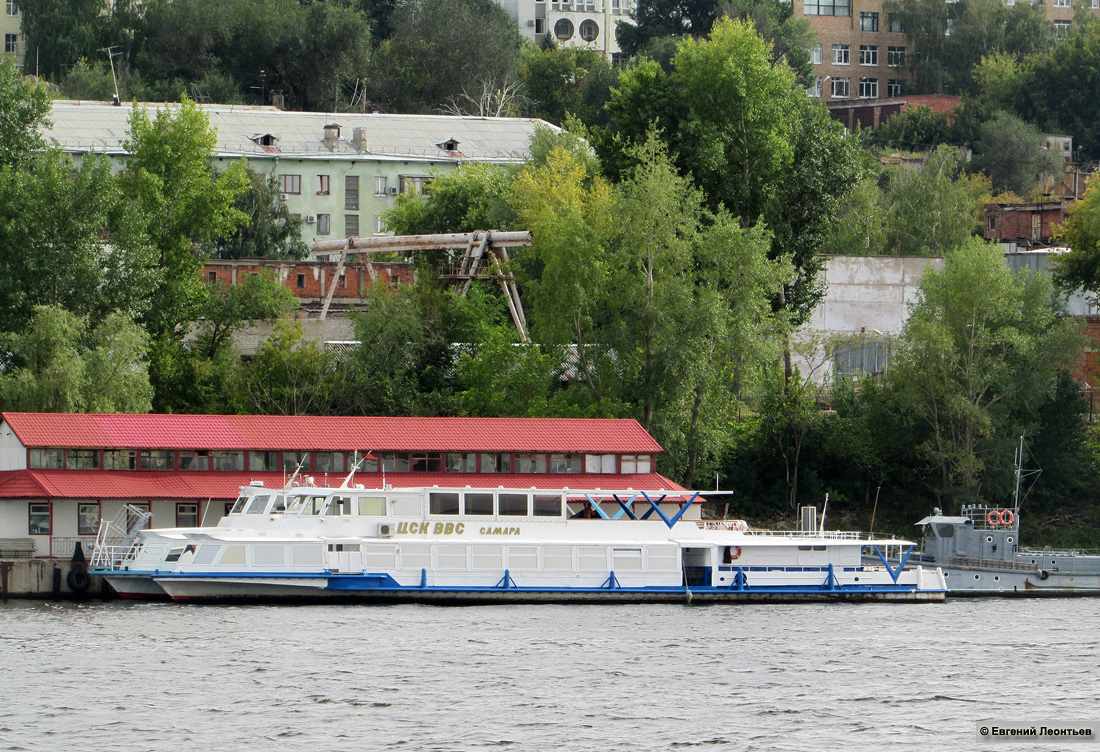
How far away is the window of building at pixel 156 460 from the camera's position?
210 feet

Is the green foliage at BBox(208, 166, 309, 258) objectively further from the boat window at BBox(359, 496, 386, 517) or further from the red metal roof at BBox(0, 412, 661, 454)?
the boat window at BBox(359, 496, 386, 517)

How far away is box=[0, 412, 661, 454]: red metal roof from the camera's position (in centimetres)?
6347

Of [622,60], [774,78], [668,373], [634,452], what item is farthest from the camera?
[622,60]

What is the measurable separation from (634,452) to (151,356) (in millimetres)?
24314

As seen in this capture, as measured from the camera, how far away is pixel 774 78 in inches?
3420

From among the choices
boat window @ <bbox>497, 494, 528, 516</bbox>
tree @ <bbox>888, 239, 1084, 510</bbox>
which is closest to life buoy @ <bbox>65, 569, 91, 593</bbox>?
boat window @ <bbox>497, 494, 528, 516</bbox>

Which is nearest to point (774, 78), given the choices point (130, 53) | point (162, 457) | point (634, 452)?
point (634, 452)

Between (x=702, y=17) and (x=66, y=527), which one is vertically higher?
(x=702, y=17)

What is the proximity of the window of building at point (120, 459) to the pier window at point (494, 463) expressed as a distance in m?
13.6

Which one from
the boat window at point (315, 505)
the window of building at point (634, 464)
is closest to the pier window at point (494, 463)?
the window of building at point (634, 464)

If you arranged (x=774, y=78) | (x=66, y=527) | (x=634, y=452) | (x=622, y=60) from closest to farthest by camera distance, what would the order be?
(x=66, y=527) → (x=634, y=452) → (x=774, y=78) → (x=622, y=60)

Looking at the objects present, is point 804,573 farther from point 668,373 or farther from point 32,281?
point 32,281

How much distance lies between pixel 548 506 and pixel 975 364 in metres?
26.8

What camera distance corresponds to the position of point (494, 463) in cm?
6744
